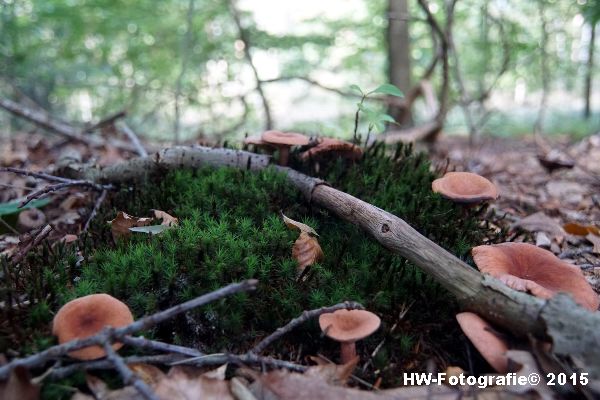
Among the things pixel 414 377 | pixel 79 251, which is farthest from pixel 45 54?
pixel 414 377

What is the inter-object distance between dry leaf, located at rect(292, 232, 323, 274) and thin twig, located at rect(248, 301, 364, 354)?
1.47 feet

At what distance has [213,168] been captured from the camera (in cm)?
353

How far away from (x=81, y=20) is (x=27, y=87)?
2.75 m

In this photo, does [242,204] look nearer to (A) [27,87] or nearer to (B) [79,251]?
(B) [79,251]

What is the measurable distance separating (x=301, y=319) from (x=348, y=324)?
23 centimetres

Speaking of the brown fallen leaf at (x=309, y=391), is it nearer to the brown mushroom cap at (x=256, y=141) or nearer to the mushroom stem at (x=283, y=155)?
the brown mushroom cap at (x=256, y=141)

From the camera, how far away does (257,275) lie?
7.91 ft

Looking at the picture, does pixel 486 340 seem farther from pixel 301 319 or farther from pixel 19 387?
pixel 19 387

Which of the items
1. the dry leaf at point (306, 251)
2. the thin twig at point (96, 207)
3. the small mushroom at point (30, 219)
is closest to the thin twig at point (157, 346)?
the dry leaf at point (306, 251)

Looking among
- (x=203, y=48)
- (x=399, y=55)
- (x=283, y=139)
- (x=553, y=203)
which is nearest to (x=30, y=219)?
(x=283, y=139)

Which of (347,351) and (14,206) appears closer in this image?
(347,351)

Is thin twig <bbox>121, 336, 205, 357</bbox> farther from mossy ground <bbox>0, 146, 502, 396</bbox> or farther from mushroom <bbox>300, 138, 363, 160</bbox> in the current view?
mushroom <bbox>300, 138, 363, 160</bbox>

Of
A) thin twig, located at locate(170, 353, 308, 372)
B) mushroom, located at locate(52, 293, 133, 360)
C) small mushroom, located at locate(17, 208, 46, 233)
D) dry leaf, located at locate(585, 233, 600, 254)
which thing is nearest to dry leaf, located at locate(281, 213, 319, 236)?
thin twig, located at locate(170, 353, 308, 372)

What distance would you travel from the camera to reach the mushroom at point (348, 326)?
74.7 inches
